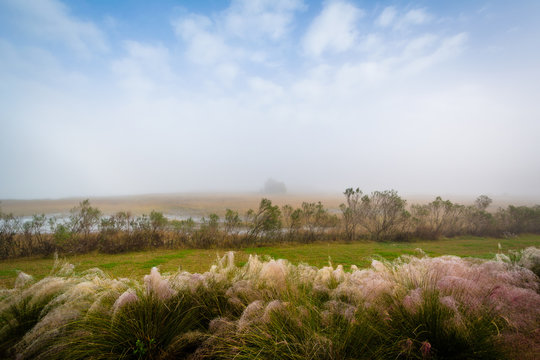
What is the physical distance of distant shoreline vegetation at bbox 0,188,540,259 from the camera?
13.4m

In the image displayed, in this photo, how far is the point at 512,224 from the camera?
86.5 feet

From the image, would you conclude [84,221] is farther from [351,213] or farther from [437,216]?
[437,216]

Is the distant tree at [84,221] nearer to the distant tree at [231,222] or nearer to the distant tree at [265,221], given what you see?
the distant tree at [231,222]

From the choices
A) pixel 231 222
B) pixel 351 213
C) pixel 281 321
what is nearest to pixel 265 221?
pixel 231 222

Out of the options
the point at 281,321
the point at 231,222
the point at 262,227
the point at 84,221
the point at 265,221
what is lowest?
the point at 262,227

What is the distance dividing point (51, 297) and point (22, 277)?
4.18 feet

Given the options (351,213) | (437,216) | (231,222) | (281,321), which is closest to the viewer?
(281,321)

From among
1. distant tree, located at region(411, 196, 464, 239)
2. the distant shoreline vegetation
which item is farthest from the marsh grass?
distant tree, located at region(411, 196, 464, 239)

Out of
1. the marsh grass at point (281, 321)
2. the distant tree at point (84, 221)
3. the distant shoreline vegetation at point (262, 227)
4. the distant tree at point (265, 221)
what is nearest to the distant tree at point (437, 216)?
the distant shoreline vegetation at point (262, 227)

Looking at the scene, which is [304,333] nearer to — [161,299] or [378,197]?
[161,299]

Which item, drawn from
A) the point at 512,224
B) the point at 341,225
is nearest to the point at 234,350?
the point at 341,225

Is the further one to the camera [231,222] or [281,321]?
[231,222]

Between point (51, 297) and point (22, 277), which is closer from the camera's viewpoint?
point (51, 297)

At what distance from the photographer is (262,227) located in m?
18.2
